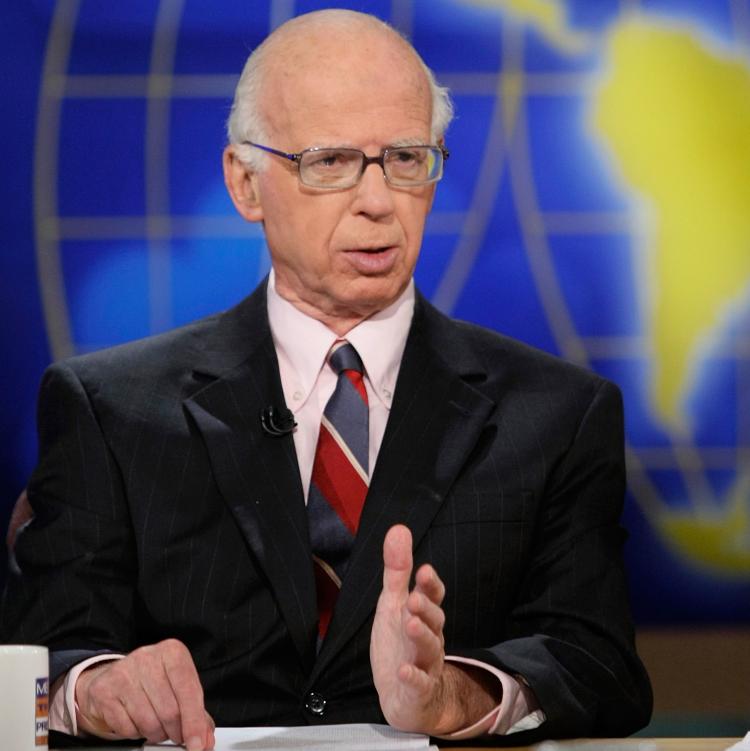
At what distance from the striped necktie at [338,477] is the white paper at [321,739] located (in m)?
0.38

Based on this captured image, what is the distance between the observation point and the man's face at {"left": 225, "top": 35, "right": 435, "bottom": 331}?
2584 mm

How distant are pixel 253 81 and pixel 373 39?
244 millimetres

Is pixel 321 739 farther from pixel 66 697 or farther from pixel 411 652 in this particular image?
pixel 66 697

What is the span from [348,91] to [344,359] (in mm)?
467

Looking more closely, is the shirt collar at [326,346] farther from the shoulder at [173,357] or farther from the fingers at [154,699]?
the fingers at [154,699]

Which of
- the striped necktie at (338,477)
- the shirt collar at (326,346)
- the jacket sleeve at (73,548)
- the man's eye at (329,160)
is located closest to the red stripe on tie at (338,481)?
the striped necktie at (338,477)

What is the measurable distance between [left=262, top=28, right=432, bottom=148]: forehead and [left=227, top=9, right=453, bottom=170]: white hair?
0.03 metres

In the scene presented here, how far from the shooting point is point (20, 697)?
5.66 feet

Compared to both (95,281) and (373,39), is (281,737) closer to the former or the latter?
(373,39)

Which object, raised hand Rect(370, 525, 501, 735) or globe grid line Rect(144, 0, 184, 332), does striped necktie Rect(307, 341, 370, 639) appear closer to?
raised hand Rect(370, 525, 501, 735)

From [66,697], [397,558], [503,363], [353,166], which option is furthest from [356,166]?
[66,697]

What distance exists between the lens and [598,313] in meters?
3.33

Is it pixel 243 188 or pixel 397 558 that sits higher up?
pixel 243 188

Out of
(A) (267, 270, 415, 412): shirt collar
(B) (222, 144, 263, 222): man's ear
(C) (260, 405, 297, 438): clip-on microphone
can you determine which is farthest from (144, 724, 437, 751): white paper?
(B) (222, 144, 263, 222): man's ear
